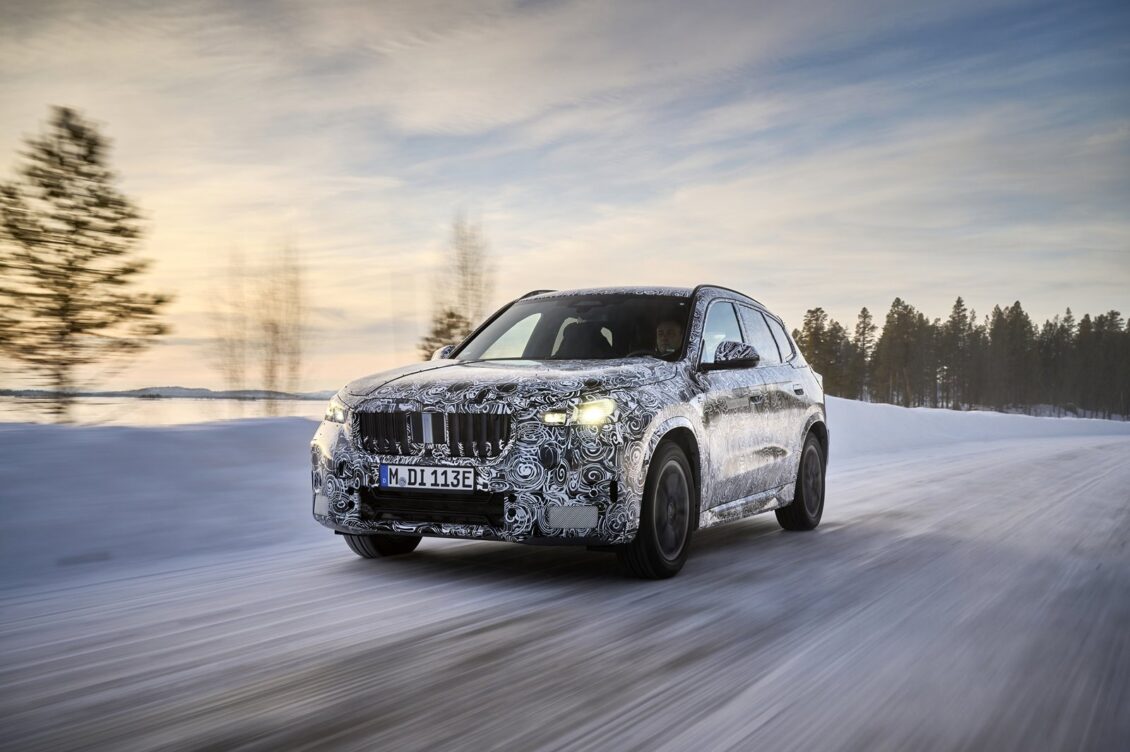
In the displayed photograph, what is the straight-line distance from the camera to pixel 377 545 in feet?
22.1

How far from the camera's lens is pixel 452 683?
3.83 m

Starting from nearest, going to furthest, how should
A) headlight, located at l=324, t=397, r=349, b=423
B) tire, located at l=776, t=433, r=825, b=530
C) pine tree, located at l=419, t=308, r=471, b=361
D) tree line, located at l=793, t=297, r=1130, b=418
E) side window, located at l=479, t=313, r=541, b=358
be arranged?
headlight, located at l=324, t=397, r=349, b=423
side window, located at l=479, t=313, r=541, b=358
tire, located at l=776, t=433, r=825, b=530
pine tree, located at l=419, t=308, r=471, b=361
tree line, located at l=793, t=297, r=1130, b=418

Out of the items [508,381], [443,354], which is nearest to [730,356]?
[508,381]

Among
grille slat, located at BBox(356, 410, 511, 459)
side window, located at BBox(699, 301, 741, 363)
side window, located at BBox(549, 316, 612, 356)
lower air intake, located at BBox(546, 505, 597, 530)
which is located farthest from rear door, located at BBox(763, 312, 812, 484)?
grille slat, located at BBox(356, 410, 511, 459)

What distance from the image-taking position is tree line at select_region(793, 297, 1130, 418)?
14700cm

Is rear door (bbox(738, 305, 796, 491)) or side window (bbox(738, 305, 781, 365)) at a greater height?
side window (bbox(738, 305, 781, 365))

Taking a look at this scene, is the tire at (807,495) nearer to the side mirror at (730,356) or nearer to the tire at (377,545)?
the side mirror at (730,356)

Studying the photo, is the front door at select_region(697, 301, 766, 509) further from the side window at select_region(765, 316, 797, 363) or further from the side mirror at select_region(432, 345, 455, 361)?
the side mirror at select_region(432, 345, 455, 361)

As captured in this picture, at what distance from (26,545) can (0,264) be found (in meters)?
6.08

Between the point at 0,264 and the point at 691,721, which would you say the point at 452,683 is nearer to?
the point at 691,721

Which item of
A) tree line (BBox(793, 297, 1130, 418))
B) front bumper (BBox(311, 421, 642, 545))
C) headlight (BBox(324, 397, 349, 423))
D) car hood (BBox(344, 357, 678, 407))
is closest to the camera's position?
front bumper (BBox(311, 421, 642, 545))

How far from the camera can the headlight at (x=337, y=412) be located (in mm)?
6086

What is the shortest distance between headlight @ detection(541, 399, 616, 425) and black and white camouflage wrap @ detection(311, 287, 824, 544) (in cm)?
3

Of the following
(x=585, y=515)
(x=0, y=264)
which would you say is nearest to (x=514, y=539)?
(x=585, y=515)
